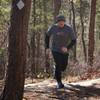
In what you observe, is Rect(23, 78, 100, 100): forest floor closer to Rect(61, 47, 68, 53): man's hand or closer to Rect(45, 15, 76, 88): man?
Rect(45, 15, 76, 88): man

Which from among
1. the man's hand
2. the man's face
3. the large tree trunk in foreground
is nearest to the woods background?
the large tree trunk in foreground

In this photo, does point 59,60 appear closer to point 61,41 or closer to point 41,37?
point 61,41

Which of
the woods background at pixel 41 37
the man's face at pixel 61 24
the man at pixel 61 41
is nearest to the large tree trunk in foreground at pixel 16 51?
the woods background at pixel 41 37

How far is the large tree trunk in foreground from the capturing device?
25.2 feet

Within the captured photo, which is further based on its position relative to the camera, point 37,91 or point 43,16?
point 43,16

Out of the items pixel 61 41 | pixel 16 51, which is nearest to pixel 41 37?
pixel 61 41

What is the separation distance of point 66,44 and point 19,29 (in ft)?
8.22

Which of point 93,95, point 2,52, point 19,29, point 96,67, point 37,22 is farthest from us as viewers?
point 37,22

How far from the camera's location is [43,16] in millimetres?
34969

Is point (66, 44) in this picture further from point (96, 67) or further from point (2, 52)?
point (2, 52)

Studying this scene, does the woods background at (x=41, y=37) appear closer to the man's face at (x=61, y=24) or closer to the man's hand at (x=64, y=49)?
the man's hand at (x=64, y=49)

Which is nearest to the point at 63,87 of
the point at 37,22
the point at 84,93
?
the point at 84,93

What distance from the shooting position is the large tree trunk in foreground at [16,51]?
7684mm

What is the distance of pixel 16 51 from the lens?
7691 mm
